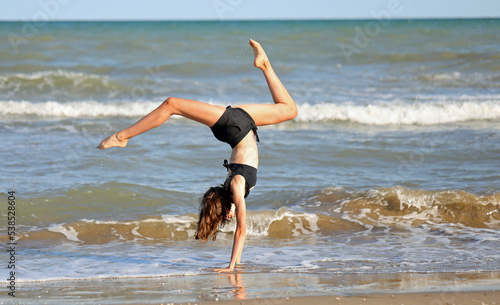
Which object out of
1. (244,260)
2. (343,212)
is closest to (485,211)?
(343,212)

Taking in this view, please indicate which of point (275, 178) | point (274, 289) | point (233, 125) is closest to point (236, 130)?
point (233, 125)

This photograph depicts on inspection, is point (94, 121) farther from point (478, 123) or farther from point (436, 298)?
point (436, 298)

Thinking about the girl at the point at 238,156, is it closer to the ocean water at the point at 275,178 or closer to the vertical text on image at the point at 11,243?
the ocean water at the point at 275,178

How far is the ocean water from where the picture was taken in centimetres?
683

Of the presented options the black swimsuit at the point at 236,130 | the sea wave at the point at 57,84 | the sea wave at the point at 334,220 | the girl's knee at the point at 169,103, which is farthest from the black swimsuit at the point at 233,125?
the sea wave at the point at 57,84

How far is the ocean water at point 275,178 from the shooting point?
269 inches

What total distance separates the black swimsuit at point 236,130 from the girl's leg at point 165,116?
0.09 meters

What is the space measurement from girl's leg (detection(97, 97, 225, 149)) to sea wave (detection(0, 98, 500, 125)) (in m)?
10.4

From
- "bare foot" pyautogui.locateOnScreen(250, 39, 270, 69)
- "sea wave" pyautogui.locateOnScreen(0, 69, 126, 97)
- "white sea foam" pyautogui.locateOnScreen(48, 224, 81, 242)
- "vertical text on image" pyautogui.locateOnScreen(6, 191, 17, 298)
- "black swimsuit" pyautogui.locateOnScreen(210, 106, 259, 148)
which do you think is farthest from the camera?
"sea wave" pyautogui.locateOnScreen(0, 69, 126, 97)

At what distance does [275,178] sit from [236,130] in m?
4.63

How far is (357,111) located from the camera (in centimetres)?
1639

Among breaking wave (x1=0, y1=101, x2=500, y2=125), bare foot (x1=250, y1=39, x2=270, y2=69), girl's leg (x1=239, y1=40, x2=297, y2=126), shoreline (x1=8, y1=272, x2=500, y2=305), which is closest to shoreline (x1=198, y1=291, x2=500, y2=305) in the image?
shoreline (x1=8, y1=272, x2=500, y2=305)

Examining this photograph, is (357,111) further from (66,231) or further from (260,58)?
(260,58)

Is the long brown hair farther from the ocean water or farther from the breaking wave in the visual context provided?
the breaking wave
